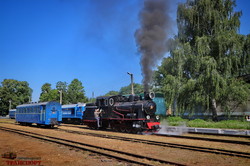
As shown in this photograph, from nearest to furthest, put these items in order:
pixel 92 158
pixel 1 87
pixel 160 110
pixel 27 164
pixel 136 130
A: pixel 27 164 < pixel 92 158 < pixel 136 130 < pixel 160 110 < pixel 1 87

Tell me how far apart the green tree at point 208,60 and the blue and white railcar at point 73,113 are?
1188 cm

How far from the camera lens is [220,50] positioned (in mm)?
23172

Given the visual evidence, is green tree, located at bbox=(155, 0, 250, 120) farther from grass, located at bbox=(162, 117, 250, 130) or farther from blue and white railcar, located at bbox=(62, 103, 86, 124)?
blue and white railcar, located at bbox=(62, 103, 86, 124)

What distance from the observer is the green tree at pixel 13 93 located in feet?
250

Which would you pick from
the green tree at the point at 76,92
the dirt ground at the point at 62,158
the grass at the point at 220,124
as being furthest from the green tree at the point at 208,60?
the green tree at the point at 76,92

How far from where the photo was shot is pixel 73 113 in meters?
32.0

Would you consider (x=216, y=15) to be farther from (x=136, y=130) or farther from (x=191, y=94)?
(x=136, y=130)

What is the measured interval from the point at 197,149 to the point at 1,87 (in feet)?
269

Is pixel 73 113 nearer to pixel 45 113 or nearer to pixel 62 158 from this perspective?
pixel 45 113

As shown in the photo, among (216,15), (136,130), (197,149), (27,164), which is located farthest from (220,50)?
(27,164)

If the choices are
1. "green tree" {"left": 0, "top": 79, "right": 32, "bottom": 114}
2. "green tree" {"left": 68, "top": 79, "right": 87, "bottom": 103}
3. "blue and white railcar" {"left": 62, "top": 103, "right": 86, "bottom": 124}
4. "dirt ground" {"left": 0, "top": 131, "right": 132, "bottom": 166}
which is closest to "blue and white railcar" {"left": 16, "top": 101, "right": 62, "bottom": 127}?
"blue and white railcar" {"left": 62, "top": 103, "right": 86, "bottom": 124}

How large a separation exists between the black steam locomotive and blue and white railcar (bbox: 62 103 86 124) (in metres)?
8.23

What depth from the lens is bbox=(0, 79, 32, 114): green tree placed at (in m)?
76.1

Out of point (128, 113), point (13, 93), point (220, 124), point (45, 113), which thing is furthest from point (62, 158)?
point (13, 93)
